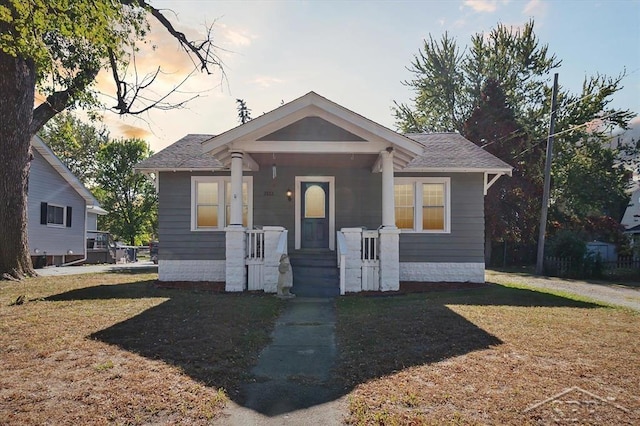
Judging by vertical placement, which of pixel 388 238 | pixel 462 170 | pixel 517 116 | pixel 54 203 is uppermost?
pixel 517 116

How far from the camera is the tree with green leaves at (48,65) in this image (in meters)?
10.1

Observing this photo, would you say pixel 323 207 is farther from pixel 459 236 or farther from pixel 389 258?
pixel 459 236

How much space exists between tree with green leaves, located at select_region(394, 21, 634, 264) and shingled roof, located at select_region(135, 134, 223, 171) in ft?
56.2

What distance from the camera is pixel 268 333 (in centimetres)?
649

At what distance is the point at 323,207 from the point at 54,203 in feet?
53.8

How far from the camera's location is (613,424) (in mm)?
3354

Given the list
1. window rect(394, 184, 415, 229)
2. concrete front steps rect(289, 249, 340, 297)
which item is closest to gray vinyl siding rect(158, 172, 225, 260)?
concrete front steps rect(289, 249, 340, 297)

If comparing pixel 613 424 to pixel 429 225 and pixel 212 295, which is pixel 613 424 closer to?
pixel 212 295

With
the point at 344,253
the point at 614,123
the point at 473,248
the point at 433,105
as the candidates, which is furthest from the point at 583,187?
the point at 344,253

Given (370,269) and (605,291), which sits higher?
(370,269)

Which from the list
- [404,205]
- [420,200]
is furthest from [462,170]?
[404,205]

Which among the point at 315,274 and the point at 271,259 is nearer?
the point at 271,259

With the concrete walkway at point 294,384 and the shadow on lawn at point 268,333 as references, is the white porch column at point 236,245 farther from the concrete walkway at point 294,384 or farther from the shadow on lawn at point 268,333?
the concrete walkway at point 294,384

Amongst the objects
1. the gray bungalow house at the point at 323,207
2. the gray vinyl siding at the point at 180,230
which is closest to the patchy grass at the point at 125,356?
the gray bungalow house at the point at 323,207
